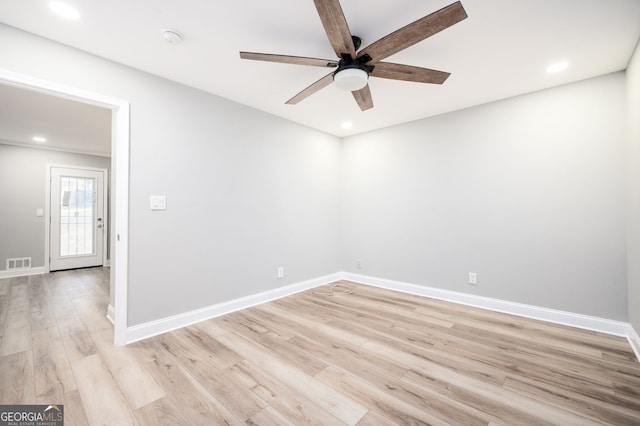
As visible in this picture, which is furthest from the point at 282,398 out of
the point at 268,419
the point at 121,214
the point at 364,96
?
the point at 364,96

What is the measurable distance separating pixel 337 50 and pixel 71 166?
255 inches

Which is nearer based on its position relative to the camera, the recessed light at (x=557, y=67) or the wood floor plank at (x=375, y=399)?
the wood floor plank at (x=375, y=399)

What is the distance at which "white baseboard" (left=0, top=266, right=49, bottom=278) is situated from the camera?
15.6 feet

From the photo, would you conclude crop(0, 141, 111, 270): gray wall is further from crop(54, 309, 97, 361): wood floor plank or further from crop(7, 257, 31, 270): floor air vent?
crop(54, 309, 97, 361): wood floor plank

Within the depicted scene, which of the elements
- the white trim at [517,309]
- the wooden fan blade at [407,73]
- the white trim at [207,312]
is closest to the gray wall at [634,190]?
the white trim at [517,309]

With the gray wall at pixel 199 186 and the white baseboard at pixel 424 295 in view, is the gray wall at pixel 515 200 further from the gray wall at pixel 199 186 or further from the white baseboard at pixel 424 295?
the gray wall at pixel 199 186

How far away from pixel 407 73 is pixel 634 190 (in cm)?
213

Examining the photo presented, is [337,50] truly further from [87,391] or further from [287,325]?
[87,391]

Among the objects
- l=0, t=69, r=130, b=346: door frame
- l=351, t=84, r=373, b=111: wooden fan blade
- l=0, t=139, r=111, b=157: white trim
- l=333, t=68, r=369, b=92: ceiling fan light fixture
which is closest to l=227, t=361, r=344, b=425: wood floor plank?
l=0, t=69, r=130, b=346: door frame

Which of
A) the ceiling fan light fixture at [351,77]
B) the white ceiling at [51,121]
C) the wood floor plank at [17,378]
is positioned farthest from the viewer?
the white ceiling at [51,121]

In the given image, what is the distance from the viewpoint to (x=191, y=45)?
6.91 ft

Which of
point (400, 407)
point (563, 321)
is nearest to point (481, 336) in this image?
point (563, 321)

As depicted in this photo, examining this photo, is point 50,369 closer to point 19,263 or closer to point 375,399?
point 375,399

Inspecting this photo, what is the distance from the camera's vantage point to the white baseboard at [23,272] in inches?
187
